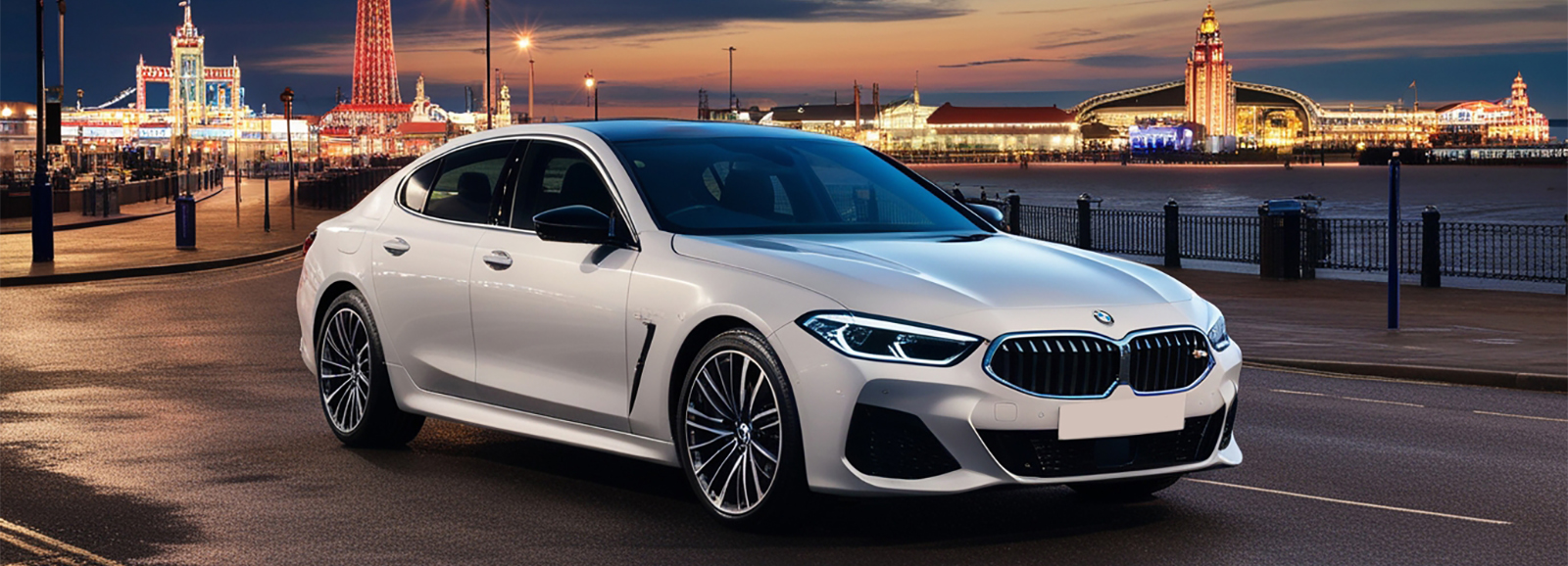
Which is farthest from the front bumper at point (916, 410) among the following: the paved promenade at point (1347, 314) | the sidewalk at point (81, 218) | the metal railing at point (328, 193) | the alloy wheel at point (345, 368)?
the metal railing at point (328, 193)

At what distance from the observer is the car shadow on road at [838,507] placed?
6504 mm

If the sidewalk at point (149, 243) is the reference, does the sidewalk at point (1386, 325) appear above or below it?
below

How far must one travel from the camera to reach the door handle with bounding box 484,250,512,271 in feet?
24.9

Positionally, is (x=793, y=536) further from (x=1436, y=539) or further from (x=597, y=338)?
(x=1436, y=539)

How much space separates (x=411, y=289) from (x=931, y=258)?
2870mm

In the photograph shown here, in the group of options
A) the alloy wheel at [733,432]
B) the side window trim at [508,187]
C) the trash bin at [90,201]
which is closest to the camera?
the alloy wheel at [733,432]

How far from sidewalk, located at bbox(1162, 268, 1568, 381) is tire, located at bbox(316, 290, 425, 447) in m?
7.64

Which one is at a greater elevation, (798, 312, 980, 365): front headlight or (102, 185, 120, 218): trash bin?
(102, 185, 120, 218): trash bin

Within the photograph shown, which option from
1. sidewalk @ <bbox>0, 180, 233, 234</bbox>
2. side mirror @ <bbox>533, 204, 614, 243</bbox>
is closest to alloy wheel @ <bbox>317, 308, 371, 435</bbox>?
side mirror @ <bbox>533, 204, 614, 243</bbox>

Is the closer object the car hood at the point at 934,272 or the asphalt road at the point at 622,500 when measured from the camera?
the car hood at the point at 934,272

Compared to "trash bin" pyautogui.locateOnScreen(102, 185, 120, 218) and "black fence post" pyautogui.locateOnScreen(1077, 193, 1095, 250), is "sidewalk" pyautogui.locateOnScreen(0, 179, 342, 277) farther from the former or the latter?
"black fence post" pyautogui.locateOnScreen(1077, 193, 1095, 250)

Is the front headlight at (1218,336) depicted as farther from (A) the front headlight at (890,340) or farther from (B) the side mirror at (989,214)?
(B) the side mirror at (989,214)

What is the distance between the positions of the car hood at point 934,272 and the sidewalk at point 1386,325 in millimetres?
7222

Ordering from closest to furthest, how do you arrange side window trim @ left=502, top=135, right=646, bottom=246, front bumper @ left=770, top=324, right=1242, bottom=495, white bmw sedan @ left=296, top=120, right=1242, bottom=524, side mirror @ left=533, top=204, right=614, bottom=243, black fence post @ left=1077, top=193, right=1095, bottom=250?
front bumper @ left=770, top=324, right=1242, bottom=495, white bmw sedan @ left=296, top=120, right=1242, bottom=524, side mirror @ left=533, top=204, right=614, bottom=243, side window trim @ left=502, top=135, right=646, bottom=246, black fence post @ left=1077, top=193, right=1095, bottom=250
